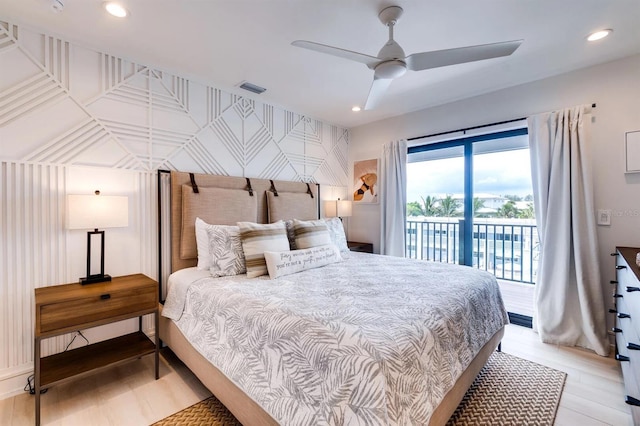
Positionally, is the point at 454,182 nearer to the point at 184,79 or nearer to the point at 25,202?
the point at 184,79

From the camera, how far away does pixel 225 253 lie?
7.66ft

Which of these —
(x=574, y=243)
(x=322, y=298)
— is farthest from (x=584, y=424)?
(x=322, y=298)

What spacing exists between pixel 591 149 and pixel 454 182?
1321 mm

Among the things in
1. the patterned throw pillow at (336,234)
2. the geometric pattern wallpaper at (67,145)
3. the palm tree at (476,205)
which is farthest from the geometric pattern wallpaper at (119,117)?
the palm tree at (476,205)

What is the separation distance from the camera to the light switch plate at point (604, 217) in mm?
2549

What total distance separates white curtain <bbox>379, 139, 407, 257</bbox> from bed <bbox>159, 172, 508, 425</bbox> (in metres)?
1.24

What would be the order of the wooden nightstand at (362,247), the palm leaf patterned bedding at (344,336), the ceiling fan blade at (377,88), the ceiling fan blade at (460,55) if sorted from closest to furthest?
the palm leaf patterned bedding at (344,336) < the ceiling fan blade at (460,55) < the ceiling fan blade at (377,88) < the wooden nightstand at (362,247)

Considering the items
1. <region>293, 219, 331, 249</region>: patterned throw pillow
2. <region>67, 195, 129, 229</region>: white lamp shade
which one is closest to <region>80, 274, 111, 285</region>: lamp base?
<region>67, 195, 129, 229</region>: white lamp shade

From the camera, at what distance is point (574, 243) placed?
8.59ft

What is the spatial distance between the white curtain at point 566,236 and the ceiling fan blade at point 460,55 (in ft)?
4.87

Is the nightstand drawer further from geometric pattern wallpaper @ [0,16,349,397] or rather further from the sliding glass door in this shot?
the sliding glass door

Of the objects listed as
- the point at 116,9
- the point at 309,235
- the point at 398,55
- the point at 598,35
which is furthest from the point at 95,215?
the point at 598,35

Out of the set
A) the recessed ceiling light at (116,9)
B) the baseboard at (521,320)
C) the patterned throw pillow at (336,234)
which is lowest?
the baseboard at (521,320)

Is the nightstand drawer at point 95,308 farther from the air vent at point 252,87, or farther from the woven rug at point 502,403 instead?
the air vent at point 252,87
